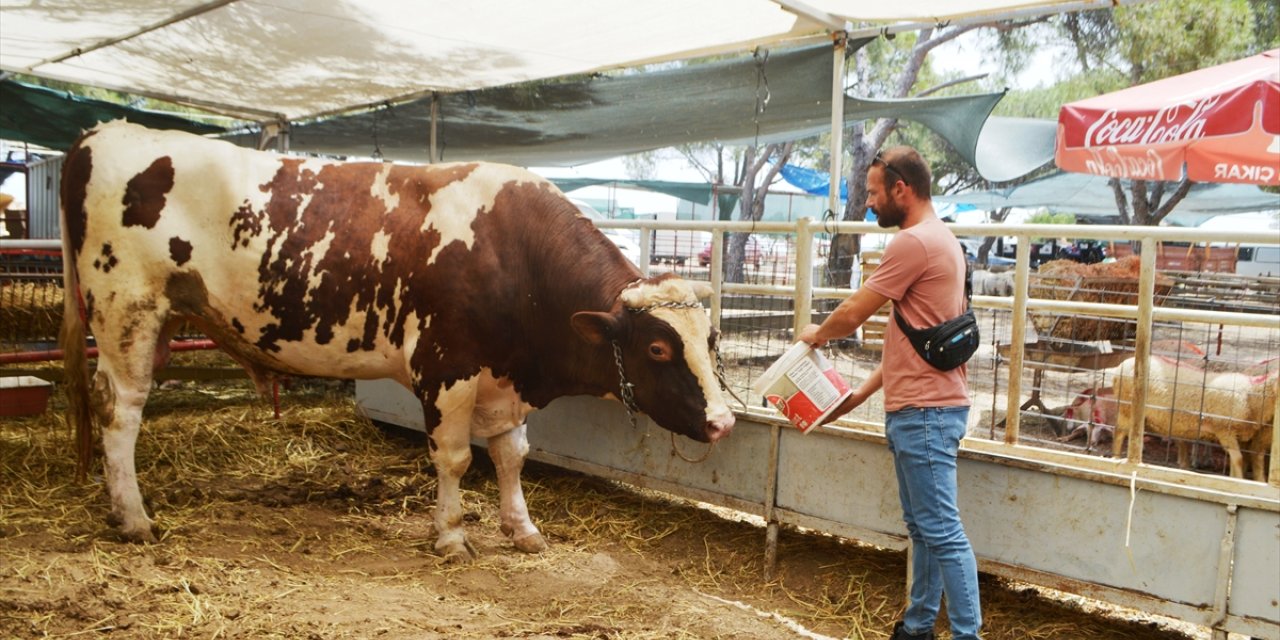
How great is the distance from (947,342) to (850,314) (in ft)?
1.13

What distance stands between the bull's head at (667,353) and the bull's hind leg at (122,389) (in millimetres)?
2278

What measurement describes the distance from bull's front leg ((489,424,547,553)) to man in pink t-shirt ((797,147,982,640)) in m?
2.02

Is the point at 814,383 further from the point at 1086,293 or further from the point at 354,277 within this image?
the point at 1086,293

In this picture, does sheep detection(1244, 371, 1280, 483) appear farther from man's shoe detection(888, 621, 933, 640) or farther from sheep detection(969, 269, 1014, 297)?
sheep detection(969, 269, 1014, 297)

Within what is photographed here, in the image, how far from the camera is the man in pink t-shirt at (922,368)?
321 centimetres

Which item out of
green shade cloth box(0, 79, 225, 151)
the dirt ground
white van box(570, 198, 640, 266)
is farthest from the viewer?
green shade cloth box(0, 79, 225, 151)

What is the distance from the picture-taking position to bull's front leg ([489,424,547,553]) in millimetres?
4703

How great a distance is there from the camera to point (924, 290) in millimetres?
3244

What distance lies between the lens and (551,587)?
422cm

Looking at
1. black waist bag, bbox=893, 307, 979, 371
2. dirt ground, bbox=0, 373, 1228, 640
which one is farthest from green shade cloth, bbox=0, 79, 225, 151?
black waist bag, bbox=893, 307, 979, 371

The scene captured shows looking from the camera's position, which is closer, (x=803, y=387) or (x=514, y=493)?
(x=803, y=387)

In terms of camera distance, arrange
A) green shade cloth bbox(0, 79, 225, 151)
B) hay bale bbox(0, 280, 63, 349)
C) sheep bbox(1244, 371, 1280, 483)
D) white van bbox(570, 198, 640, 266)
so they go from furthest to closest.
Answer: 1. green shade cloth bbox(0, 79, 225, 151)
2. hay bale bbox(0, 280, 63, 349)
3. white van bbox(570, 198, 640, 266)
4. sheep bbox(1244, 371, 1280, 483)

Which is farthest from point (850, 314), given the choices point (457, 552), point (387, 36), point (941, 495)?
point (387, 36)

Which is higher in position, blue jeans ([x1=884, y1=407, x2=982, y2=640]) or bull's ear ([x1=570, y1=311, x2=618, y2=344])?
bull's ear ([x1=570, y1=311, x2=618, y2=344])
